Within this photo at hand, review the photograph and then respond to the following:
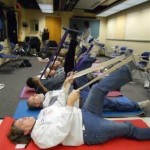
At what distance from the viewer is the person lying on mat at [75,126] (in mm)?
1943

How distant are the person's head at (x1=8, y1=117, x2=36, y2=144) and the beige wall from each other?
6.82 meters

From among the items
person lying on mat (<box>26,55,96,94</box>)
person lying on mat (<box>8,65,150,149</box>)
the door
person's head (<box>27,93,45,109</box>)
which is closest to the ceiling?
the door

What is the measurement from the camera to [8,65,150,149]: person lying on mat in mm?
1943

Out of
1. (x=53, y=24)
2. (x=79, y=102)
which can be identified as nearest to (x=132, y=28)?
(x=53, y=24)

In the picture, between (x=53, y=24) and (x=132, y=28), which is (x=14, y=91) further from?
(x=53, y=24)

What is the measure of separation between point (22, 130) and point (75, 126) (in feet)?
1.67

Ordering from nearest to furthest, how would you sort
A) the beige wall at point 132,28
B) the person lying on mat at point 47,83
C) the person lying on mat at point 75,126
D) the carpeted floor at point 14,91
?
the person lying on mat at point 75,126, the person lying on mat at point 47,83, the carpeted floor at point 14,91, the beige wall at point 132,28

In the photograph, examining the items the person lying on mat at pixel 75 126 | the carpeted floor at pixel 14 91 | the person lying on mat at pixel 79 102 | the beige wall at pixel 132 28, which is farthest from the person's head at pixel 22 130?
the beige wall at pixel 132 28

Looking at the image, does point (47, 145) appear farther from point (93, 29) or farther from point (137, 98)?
point (93, 29)

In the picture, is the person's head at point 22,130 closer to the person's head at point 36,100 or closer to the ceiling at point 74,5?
the person's head at point 36,100

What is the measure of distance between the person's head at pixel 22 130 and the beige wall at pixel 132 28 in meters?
6.82

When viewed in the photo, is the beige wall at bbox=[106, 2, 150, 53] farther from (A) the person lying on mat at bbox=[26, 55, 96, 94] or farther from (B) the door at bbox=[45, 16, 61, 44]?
(A) the person lying on mat at bbox=[26, 55, 96, 94]

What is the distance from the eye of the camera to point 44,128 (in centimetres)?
194

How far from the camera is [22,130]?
2.06 metres
